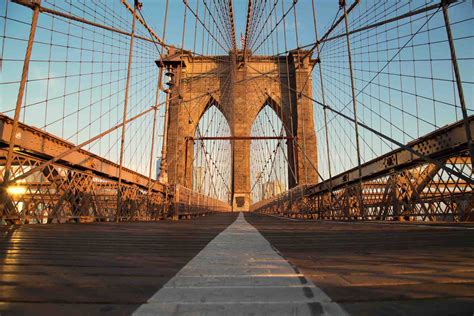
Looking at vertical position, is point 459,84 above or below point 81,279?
above

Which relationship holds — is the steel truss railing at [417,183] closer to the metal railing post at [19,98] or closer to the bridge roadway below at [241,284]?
the bridge roadway below at [241,284]

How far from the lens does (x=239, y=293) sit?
640 millimetres

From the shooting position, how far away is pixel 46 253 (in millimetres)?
1255

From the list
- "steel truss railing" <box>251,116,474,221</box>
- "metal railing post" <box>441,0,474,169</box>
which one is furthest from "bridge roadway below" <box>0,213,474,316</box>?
"steel truss railing" <box>251,116,474,221</box>

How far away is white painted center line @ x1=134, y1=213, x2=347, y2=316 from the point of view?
541mm

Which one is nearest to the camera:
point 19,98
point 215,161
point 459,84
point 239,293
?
point 239,293

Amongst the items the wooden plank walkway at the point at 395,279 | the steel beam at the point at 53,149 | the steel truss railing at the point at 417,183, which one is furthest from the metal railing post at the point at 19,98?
the steel truss railing at the point at 417,183

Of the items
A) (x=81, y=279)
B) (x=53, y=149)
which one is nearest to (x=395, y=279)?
(x=81, y=279)

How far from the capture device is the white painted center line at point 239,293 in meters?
0.54

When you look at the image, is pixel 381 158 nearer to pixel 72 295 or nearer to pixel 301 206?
pixel 301 206

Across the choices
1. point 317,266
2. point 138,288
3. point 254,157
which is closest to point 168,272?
point 138,288

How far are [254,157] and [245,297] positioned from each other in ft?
97.8

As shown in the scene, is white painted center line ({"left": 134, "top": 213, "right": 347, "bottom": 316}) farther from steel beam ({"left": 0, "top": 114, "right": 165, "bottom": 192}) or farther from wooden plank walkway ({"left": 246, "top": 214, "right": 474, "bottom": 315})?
steel beam ({"left": 0, "top": 114, "right": 165, "bottom": 192})

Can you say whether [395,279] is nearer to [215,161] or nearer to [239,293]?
[239,293]
